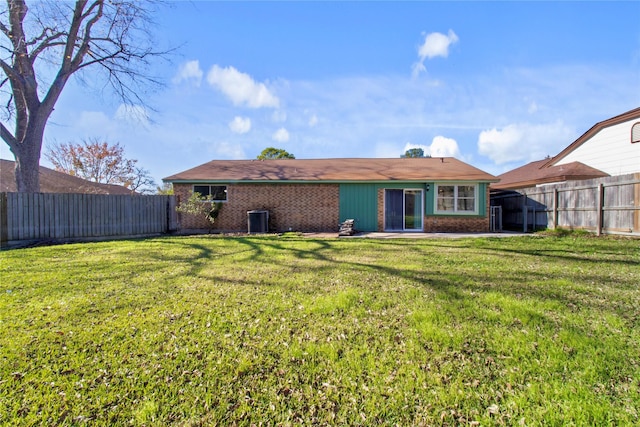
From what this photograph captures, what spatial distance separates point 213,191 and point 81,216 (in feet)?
17.2

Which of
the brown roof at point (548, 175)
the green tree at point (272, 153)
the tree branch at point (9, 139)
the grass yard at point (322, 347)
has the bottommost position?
the grass yard at point (322, 347)

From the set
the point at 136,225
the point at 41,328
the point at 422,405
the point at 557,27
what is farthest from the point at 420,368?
the point at 136,225

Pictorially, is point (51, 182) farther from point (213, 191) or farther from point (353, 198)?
point (353, 198)

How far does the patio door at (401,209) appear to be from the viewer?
14.2 meters

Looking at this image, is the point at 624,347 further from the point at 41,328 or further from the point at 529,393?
the point at 41,328

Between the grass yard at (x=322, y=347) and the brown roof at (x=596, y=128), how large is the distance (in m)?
12.3

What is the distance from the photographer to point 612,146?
14938mm

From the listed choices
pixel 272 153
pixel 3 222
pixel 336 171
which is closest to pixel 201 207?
pixel 3 222

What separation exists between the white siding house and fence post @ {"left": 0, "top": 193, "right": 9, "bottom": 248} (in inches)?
983

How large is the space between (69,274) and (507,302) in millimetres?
7608

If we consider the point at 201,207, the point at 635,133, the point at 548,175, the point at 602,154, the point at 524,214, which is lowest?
the point at 524,214

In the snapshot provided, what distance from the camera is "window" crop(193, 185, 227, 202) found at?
48.9ft

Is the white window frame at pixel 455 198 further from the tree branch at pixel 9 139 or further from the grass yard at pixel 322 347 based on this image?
the tree branch at pixel 9 139


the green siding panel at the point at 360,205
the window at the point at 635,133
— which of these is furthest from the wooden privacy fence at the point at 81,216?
the window at the point at 635,133
